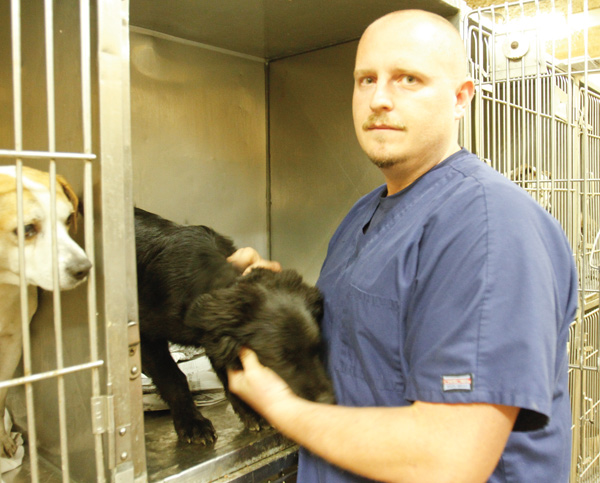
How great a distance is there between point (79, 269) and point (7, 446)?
478mm

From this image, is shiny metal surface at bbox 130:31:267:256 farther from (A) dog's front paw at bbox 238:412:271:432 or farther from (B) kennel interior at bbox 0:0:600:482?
(A) dog's front paw at bbox 238:412:271:432

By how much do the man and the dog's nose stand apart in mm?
303

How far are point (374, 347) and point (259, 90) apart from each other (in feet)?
4.57

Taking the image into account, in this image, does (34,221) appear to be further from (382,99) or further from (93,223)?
(382,99)

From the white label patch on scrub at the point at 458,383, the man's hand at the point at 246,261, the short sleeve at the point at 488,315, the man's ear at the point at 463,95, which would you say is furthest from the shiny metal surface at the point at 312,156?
the white label patch on scrub at the point at 458,383

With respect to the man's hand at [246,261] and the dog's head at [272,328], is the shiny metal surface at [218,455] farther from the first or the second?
the man's hand at [246,261]

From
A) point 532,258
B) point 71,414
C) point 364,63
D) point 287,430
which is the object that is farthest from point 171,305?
point 532,258

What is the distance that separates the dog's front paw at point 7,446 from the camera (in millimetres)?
944

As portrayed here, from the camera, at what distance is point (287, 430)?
2.41 ft

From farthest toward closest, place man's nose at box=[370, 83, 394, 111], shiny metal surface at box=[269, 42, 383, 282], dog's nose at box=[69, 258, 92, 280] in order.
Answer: shiny metal surface at box=[269, 42, 383, 282]
man's nose at box=[370, 83, 394, 111]
dog's nose at box=[69, 258, 92, 280]

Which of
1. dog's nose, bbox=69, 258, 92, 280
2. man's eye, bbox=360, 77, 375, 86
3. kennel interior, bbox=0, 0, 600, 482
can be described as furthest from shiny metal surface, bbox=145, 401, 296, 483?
man's eye, bbox=360, 77, 375, 86

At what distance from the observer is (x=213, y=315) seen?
0.92 meters

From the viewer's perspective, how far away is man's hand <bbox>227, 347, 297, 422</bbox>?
2.53 feet

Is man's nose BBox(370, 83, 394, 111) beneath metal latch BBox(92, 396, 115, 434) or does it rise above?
above
